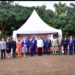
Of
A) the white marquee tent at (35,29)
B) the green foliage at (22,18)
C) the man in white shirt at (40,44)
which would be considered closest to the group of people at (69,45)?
the man in white shirt at (40,44)

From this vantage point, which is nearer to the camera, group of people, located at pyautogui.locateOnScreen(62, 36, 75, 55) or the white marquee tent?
group of people, located at pyautogui.locateOnScreen(62, 36, 75, 55)

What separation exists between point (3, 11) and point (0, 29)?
9.28 ft

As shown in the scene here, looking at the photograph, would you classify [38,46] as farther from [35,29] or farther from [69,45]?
[35,29]

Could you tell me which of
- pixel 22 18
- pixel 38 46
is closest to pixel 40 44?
pixel 38 46

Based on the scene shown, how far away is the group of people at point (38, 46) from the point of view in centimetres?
2949

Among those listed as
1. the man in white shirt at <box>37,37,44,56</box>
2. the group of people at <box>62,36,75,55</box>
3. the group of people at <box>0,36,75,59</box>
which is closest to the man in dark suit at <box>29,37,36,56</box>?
the group of people at <box>0,36,75,59</box>

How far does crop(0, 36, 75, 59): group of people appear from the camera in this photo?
2949 centimetres

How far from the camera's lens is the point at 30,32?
1300 inches

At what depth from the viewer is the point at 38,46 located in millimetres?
30500

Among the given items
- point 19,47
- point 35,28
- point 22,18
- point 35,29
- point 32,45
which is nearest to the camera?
point 19,47

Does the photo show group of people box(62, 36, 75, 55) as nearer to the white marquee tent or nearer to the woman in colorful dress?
the white marquee tent

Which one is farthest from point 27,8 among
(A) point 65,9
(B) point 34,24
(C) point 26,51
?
(C) point 26,51

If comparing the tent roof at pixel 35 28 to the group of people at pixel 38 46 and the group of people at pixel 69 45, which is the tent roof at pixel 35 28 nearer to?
the group of people at pixel 38 46

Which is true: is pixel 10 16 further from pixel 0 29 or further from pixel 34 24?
pixel 34 24
